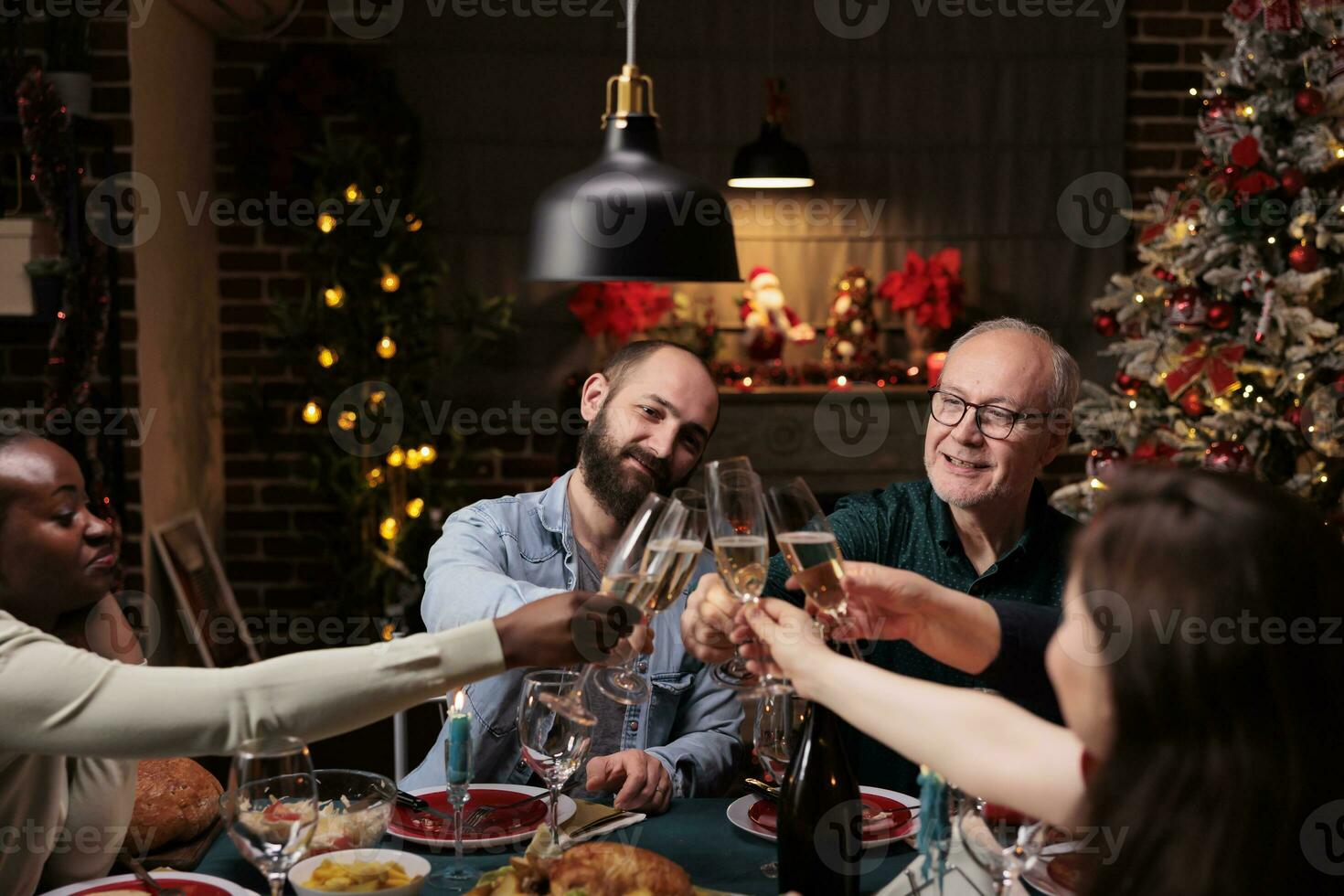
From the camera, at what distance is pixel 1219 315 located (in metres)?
3.59

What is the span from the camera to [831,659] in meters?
1.26

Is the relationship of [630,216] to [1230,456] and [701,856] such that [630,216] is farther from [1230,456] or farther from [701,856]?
[1230,456]

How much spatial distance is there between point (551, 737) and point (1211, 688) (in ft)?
2.54

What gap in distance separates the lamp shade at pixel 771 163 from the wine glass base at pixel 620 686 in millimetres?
3322

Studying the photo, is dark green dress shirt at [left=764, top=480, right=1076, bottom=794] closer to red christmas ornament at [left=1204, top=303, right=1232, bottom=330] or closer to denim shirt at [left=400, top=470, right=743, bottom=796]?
denim shirt at [left=400, top=470, right=743, bottom=796]

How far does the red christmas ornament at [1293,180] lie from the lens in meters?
3.54

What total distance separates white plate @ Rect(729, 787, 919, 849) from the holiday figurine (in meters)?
3.40

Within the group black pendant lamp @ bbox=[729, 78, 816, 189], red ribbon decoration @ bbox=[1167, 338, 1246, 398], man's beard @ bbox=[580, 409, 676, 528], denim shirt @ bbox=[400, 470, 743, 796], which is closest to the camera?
denim shirt @ bbox=[400, 470, 743, 796]

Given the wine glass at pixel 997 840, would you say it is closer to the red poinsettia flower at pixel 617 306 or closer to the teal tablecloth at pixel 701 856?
the teal tablecloth at pixel 701 856

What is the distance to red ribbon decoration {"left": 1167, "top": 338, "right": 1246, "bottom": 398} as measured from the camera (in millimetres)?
3582

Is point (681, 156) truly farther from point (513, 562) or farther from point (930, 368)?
point (513, 562)

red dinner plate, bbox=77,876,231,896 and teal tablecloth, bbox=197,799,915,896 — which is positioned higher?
red dinner plate, bbox=77,876,231,896

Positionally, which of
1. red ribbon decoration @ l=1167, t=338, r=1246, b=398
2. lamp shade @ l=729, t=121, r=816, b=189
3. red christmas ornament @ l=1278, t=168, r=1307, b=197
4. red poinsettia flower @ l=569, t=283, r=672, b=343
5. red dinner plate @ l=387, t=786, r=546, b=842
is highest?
lamp shade @ l=729, t=121, r=816, b=189

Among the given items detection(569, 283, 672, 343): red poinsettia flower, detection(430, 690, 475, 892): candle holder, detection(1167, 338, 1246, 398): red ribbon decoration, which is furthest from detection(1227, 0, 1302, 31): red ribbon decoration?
detection(430, 690, 475, 892): candle holder
